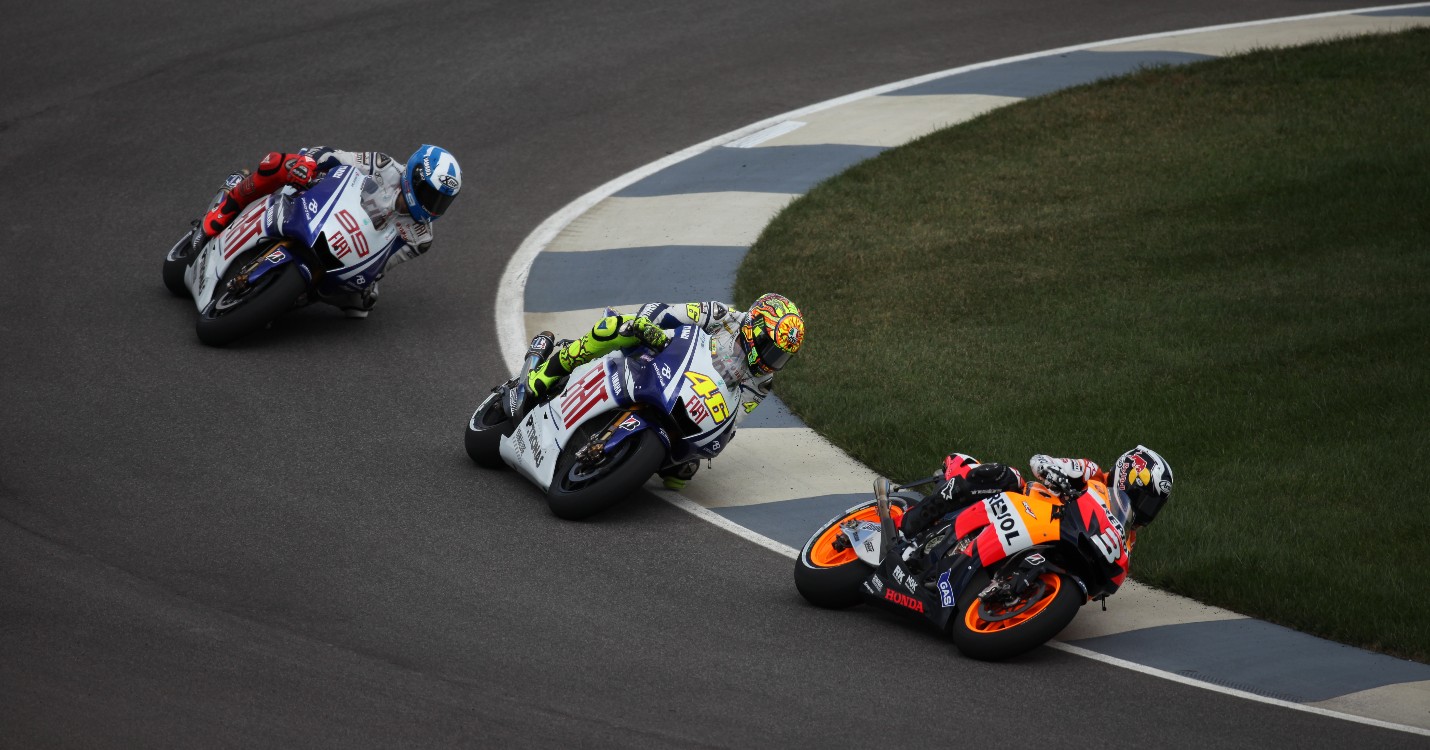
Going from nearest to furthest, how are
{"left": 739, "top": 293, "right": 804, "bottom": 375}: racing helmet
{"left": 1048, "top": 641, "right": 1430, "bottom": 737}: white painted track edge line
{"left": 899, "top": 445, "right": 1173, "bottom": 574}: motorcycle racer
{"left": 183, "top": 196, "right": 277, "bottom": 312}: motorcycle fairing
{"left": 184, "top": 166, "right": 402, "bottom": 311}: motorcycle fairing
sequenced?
{"left": 1048, "top": 641, "right": 1430, "bottom": 737}: white painted track edge line, {"left": 899, "top": 445, "right": 1173, "bottom": 574}: motorcycle racer, {"left": 739, "top": 293, "right": 804, "bottom": 375}: racing helmet, {"left": 184, "top": 166, "right": 402, "bottom": 311}: motorcycle fairing, {"left": 183, "top": 196, "right": 277, "bottom": 312}: motorcycle fairing

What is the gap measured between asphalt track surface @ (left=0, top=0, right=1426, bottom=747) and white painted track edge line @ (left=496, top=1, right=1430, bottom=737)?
0.13 m

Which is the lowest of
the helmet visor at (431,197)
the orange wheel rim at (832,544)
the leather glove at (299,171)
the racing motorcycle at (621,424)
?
the orange wheel rim at (832,544)

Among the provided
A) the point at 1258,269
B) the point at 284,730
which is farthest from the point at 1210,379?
the point at 284,730

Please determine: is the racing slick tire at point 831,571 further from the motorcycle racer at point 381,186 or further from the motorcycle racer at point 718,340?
the motorcycle racer at point 381,186

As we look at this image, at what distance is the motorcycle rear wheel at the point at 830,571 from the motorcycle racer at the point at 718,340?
1293 millimetres

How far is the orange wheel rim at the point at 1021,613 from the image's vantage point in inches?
299

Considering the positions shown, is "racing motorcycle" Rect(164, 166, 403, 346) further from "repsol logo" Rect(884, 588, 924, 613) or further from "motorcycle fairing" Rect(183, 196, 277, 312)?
"repsol logo" Rect(884, 588, 924, 613)

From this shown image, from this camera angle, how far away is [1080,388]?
11.3m

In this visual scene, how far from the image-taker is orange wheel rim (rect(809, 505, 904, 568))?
821 cm

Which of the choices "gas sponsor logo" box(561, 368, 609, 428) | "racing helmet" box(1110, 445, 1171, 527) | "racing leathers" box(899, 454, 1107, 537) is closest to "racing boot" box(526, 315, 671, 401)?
"gas sponsor logo" box(561, 368, 609, 428)

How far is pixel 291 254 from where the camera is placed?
1115 centimetres

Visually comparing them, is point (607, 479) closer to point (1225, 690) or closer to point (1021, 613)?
point (1021, 613)

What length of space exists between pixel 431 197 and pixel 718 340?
322 cm

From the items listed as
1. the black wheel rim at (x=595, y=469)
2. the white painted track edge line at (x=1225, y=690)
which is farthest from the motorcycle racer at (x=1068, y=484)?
the black wheel rim at (x=595, y=469)
